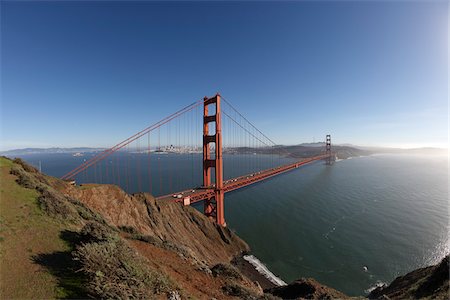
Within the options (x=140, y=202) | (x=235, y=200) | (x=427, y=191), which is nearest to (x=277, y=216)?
(x=235, y=200)

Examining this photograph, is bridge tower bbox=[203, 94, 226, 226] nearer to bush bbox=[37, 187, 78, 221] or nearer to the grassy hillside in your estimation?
the grassy hillside

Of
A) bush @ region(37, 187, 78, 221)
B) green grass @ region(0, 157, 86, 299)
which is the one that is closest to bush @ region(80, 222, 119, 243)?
green grass @ region(0, 157, 86, 299)

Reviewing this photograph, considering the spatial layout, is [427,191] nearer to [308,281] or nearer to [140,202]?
[308,281]

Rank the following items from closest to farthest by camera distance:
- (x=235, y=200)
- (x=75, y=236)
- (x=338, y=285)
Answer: (x=75, y=236) < (x=338, y=285) < (x=235, y=200)

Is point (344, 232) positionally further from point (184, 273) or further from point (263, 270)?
point (184, 273)

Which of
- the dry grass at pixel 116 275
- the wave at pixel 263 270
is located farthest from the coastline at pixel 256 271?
the dry grass at pixel 116 275

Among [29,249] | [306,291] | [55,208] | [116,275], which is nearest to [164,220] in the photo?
[55,208]
